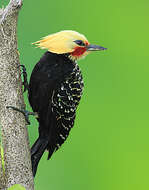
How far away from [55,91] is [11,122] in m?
0.49

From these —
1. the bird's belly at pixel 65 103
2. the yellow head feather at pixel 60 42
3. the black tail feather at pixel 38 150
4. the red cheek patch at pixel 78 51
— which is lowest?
the black tail feather at pixel 38 150

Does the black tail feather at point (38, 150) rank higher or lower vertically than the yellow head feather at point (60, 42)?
lower

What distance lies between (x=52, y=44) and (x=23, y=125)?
17.3 inches

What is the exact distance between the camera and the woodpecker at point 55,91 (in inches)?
68.8

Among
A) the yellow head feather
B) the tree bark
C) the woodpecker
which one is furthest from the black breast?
the tree bark

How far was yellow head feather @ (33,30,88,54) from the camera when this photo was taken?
1591 mm

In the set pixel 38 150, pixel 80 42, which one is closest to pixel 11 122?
pixel 38 150

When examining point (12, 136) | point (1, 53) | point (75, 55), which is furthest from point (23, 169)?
point (75, 55)

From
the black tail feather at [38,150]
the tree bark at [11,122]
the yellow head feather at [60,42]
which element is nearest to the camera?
the tree bark at [11,122]

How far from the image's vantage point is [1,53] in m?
1.29

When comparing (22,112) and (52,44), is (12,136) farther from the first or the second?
(52,44)

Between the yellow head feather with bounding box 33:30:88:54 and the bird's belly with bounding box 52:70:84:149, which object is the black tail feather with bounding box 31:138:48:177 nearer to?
the bird's belly with bounding box 52:70:84:149

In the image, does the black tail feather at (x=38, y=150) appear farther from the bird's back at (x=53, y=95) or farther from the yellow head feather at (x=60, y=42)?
the yellow head feather at (x=60, y=42)

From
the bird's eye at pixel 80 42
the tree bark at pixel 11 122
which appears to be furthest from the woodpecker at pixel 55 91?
the tree bark at pixel 11 122
